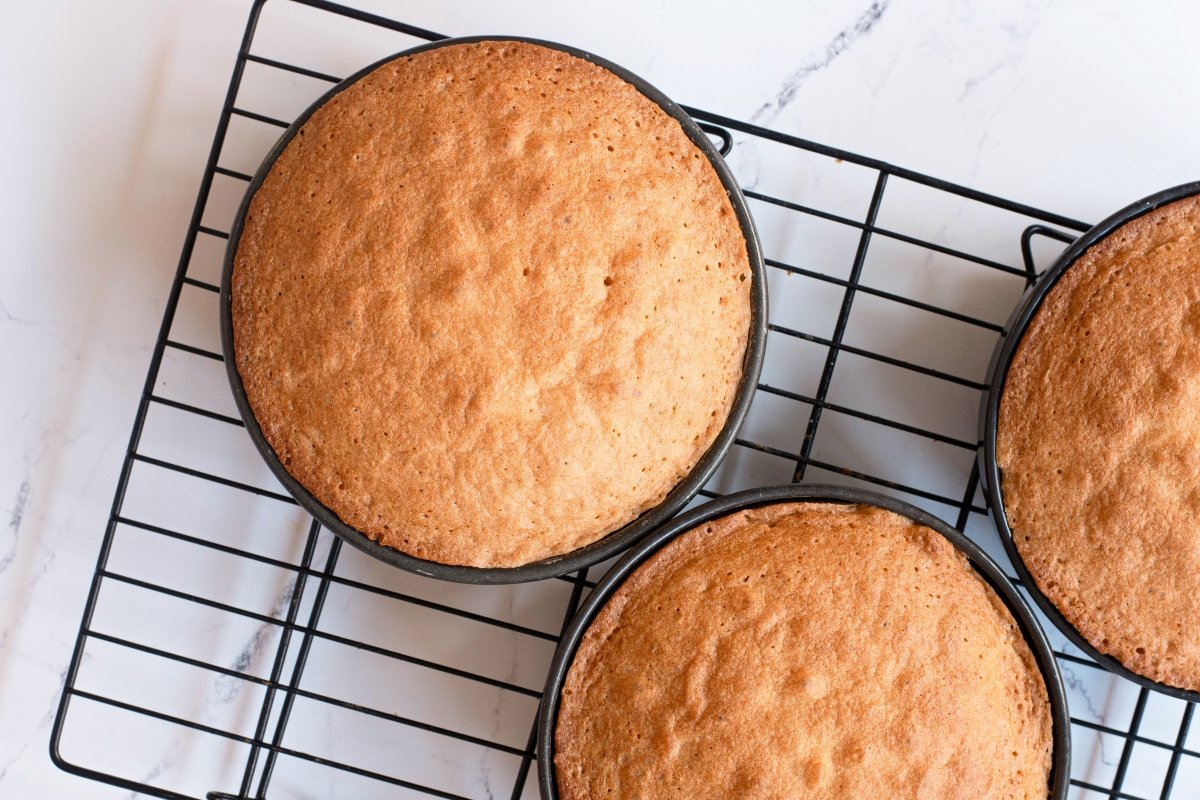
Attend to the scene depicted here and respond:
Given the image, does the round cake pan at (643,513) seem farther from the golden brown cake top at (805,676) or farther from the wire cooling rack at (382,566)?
the wire cooling rack at (382,566)

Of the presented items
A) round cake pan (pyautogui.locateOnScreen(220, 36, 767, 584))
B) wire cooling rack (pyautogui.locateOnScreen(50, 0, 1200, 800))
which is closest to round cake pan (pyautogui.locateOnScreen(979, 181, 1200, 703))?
wire cooling rack (pyautogui.locateOnScreen(50, 0, 1200, 800))

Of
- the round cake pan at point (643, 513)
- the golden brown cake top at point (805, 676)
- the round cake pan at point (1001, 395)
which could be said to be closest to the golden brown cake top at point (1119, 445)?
the round cake pan at point (1001, 395)

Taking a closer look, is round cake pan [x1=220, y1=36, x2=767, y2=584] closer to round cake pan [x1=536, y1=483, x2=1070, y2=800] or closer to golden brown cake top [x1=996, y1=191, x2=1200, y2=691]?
round cake pan [x1=536, y1=483, x2=1070, y2=800]

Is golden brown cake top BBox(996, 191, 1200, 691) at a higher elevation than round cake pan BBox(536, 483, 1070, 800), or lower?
higher

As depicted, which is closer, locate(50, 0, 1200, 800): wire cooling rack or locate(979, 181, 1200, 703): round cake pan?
locate(979, 181, 1200, 703): round cake pan

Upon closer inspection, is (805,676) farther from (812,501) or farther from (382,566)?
(382,566)

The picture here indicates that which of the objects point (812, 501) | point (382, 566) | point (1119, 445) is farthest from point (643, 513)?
point (1119, 445)
